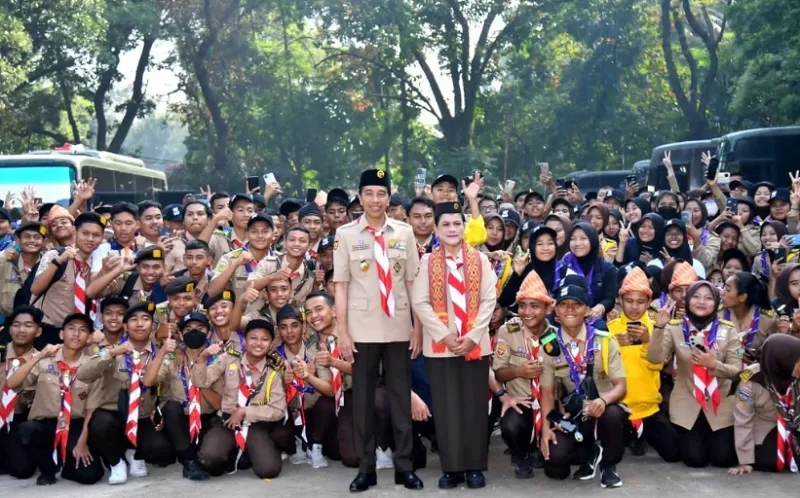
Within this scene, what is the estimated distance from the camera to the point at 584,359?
22.4 feet

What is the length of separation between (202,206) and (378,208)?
2.69 meters

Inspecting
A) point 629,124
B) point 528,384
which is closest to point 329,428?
point 528,384

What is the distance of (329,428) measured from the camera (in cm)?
745

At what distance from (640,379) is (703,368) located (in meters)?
0.46

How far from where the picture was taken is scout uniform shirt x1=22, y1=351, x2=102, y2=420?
286 inches

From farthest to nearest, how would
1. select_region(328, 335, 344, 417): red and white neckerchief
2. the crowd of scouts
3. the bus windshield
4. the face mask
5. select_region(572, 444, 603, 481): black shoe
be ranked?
1. the bus windshield
2. the face mask
3. select_region(328, 335, 344, 417): red and white neckerchief
4. select_region(572, 444, 603, 481): black shoe
5. the crowd of scouts

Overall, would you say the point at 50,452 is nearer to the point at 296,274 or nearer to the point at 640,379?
the point at 296,274

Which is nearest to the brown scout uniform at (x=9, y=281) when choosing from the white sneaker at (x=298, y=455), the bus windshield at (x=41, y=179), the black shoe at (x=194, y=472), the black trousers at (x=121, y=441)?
the black trousers at (x=121, y=441)

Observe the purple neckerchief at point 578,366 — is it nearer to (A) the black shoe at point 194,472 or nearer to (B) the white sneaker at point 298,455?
(B) the white sneaker at point 298,455

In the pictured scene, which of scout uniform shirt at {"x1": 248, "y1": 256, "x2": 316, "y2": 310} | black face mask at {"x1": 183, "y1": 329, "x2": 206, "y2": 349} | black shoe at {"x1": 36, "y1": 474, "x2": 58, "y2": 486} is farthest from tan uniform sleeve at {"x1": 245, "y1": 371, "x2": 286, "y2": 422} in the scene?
black shoe at {"x1": 36, "y1": 474, "x2": 58, "y2": 486}

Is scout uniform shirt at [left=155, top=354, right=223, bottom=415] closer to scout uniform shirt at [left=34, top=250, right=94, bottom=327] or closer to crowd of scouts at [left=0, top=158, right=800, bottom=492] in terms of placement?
crowd of scouts at [left=0, top=158, right=800, bottom=492]

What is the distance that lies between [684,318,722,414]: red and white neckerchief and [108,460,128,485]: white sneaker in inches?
153

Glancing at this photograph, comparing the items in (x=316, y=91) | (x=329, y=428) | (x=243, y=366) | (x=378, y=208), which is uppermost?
(x=316, y=91)

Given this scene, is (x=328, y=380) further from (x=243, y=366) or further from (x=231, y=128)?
(x=231, y=128)
